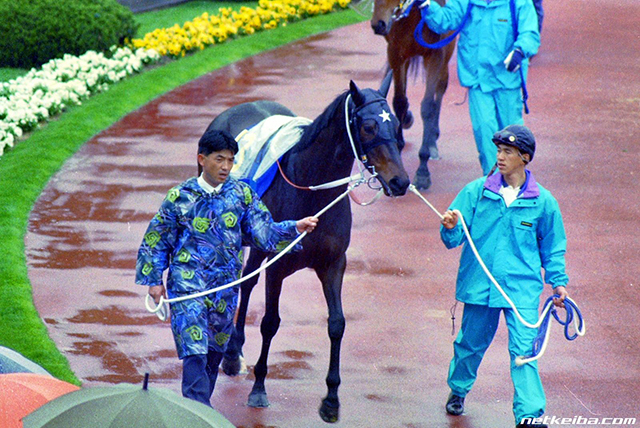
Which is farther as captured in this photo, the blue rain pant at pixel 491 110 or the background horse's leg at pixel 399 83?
the background horse's leg at pixel 399 83

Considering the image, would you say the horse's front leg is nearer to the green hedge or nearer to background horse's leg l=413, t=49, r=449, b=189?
background horse's leg l=413, t=49, r=449, b=189

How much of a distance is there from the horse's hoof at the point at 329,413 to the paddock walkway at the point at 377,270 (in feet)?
0.14

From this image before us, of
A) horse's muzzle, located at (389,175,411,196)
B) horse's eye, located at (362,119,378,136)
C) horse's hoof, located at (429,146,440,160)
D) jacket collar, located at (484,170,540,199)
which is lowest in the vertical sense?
horse's hoof, located at (429,146,440,160)

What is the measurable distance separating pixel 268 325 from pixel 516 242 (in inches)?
63.4

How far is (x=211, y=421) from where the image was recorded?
11.9 feet

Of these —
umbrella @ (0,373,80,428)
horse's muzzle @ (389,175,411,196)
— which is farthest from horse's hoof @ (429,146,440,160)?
umbrella @ (0,373,80,428)

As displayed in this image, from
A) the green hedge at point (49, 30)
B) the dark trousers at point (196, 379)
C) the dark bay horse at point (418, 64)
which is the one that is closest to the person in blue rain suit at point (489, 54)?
the dark bay horse at point (418, 64)

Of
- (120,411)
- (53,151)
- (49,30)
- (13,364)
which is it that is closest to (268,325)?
(13,364)

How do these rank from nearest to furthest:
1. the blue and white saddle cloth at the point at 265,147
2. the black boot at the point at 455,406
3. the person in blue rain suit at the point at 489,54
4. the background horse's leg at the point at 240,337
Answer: the black boot at the point at 455,406
the blue and white saddle cloth at the point at 265,147
the background horse's leg at the point at 240,337
the person in blue rain suit at the point at 489,54

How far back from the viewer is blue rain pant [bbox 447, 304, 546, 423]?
5.36m

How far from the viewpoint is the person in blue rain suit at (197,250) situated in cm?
504

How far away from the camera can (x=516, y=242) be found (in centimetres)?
555

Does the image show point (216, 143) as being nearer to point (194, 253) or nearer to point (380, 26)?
point (194, 253)

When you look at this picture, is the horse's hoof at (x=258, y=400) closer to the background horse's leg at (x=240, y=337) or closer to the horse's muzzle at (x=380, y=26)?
the background horse's leg at (x=240, y=337)
